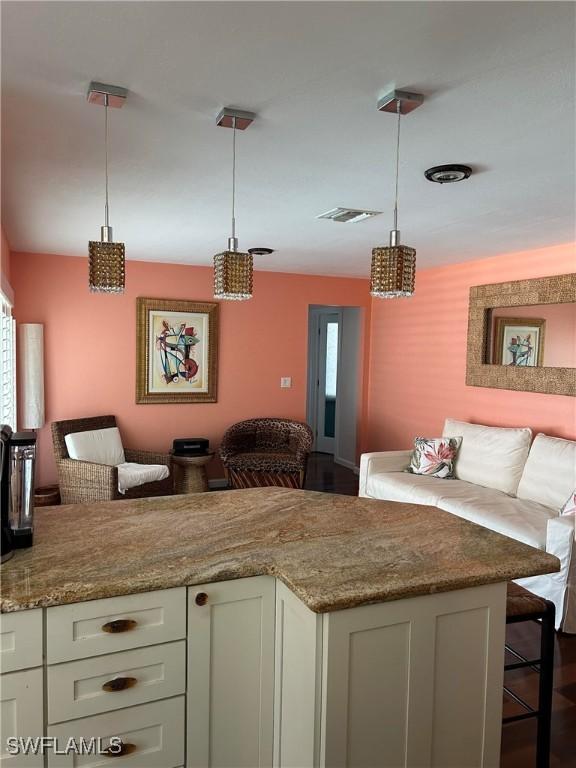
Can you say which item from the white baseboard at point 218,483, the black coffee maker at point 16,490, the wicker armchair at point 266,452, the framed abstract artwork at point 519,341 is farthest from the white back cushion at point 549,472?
the black coffee maker at point 16,490

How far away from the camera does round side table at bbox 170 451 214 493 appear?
5.53 metres

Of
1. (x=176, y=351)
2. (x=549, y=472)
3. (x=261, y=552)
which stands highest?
(x=176, y=351)

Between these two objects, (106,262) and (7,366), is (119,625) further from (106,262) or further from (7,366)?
(7,366)

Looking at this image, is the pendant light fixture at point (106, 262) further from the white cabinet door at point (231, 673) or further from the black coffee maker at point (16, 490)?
the white cabinet door at point (231, 673)

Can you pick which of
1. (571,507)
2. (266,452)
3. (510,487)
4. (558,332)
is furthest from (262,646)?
(266,452)

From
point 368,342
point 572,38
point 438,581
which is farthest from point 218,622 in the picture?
point 368,342

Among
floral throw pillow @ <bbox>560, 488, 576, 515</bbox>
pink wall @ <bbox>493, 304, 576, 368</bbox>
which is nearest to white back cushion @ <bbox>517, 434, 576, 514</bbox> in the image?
floral throw pillow @ <bbox>560, 488, 576, 515</bbox>

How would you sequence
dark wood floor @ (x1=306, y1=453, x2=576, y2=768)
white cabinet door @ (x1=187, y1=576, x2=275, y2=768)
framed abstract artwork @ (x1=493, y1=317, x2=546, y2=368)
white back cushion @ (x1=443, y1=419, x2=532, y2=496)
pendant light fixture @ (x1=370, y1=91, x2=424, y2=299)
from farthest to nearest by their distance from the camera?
framed abstract artwork @ (x1=493, y1=317, x2=546, y2=368)
white back cushion @ (x1=443, y1=419, x2=532, y2=496)
dark wood floor @ (x1=306, y1=453, x2=576, y2=768)
pendant light fixture @ (x1=370, y1=91, x2=424, y2=299)
white cabinet door @ (x1=187, y1=576, x2=275, y2=768)

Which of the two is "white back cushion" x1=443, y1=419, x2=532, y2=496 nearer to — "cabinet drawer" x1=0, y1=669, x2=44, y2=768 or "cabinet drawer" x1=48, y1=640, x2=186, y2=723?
"cabinet drawer" x1=48, y1=640, x2=186, y2=723

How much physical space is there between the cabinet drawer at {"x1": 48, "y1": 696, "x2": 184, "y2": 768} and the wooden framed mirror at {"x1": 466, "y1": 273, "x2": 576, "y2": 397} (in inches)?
144

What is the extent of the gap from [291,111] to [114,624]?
180 cm

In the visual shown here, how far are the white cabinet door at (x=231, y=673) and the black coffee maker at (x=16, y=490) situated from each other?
580mm

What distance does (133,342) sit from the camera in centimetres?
572

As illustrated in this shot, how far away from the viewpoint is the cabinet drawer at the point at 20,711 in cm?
153
